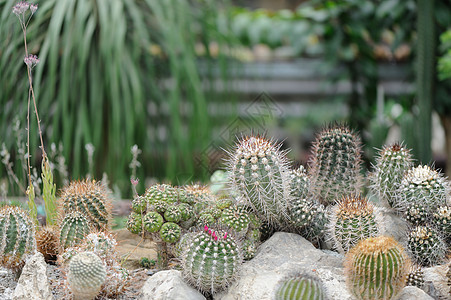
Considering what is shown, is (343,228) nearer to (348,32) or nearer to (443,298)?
(443,298)

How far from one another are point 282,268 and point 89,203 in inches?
23.1

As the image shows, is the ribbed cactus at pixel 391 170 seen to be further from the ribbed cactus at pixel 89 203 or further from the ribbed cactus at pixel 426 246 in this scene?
the ribbed cactus at pixel 89 203

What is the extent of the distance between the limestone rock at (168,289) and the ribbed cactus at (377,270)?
0.37 m

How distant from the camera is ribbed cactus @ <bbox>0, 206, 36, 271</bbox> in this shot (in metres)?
1.33

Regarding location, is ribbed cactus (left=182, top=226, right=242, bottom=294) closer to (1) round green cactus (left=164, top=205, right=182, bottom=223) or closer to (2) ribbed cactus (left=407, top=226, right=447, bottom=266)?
(1) round green cactus (left=164, top=205, right=182, bottom=223)

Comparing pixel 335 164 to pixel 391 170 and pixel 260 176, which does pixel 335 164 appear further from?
pixel 260 176

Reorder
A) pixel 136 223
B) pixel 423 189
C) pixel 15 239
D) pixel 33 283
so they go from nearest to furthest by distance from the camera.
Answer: pixel 33 283, pixel 15 239, pixel 136 223, pixel 423 189

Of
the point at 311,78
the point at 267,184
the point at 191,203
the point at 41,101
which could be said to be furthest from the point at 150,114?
the point at 311,78

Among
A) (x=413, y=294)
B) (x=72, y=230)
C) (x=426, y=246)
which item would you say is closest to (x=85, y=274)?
(x=72, y=230)

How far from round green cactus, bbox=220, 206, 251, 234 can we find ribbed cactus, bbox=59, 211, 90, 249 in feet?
1.25

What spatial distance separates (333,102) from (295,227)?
11.0 feet

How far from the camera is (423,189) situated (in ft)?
5.09

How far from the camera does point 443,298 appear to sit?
1315mm

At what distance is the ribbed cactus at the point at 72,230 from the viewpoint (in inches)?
55.1
